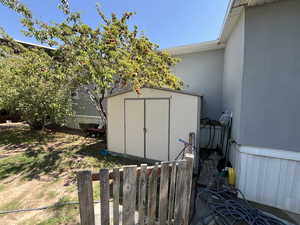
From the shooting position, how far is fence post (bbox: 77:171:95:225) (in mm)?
1450

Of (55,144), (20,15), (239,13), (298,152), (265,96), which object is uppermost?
(20,15)

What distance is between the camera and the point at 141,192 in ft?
5.66

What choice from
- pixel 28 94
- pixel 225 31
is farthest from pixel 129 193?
pixel 28 94

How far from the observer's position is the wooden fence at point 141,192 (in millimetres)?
1515

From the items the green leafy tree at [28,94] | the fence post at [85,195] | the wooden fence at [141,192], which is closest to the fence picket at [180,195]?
the wooden fence at [141,192]

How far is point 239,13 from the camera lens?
3.28 m

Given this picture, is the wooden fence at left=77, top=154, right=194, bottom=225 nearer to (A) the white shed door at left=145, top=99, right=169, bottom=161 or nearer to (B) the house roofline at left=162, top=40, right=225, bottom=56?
(A) the white shed door at left=145, top=99, right=169, bottom=161

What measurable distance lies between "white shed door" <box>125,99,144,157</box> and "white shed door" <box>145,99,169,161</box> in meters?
0.24

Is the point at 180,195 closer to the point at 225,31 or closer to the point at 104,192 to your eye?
the point at 104,192

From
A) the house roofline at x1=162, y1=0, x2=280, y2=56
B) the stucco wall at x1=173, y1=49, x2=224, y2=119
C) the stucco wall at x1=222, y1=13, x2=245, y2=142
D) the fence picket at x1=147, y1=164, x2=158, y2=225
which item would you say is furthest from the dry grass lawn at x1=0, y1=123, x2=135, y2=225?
the house roofline at x1=162, y1=0, x2=280, y2=56

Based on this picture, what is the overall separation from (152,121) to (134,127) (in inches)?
30.6

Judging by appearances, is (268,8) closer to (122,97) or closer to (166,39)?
(122,97)

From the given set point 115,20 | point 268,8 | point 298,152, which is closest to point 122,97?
point 115,20

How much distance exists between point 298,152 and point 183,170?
2.48 m
